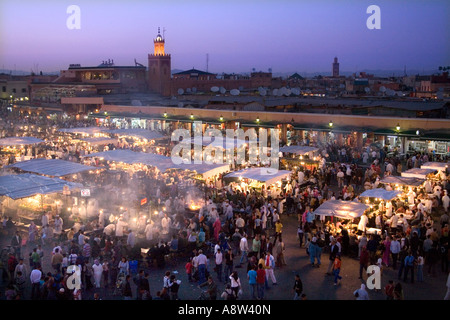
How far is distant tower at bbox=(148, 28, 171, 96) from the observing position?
163 feet

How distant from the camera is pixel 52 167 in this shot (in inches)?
643

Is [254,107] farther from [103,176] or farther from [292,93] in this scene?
[103,176]

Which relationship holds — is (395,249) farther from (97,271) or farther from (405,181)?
(97,271)

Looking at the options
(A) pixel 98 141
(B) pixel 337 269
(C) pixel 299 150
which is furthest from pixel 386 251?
(A) pixel 98 141

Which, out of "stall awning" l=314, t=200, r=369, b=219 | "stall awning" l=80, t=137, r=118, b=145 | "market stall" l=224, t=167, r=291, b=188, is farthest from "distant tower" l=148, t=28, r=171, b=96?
"stall awning" l=314, t=200, r=369, b=219

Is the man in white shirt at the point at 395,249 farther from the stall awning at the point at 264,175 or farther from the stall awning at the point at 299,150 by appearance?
the stall awning at the point at 299,150

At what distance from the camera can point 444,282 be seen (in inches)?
380

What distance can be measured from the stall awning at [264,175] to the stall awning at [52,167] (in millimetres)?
5620

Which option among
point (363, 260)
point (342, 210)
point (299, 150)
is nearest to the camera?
point (363, 260)

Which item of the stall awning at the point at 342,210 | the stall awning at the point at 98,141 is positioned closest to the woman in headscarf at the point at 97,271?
the stall awning at the point at 342,210

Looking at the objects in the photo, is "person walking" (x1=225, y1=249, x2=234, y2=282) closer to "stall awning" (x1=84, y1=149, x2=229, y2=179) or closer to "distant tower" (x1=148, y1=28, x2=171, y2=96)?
"stall awning" (x1=84, y1=149, x2=229, y2=179)

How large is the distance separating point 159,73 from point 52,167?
116ft
